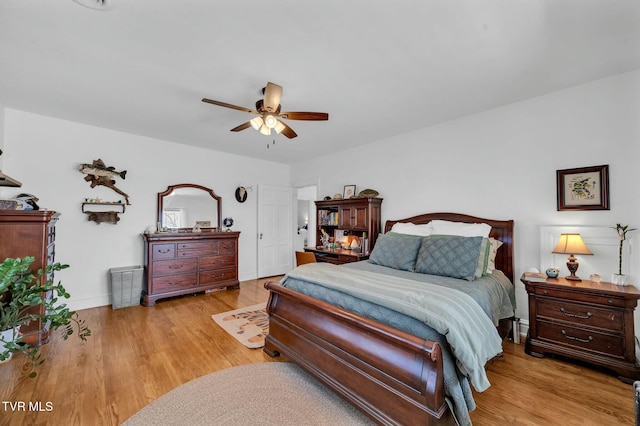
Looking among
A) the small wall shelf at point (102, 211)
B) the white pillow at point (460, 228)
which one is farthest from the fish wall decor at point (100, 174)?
the white pillow at point (460, 228)

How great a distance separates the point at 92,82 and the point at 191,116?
996mm

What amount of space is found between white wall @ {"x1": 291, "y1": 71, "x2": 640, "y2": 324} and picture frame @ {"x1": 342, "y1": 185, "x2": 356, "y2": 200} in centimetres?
66

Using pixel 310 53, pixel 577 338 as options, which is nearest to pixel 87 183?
pixel 310 53

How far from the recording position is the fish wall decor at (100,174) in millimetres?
3711

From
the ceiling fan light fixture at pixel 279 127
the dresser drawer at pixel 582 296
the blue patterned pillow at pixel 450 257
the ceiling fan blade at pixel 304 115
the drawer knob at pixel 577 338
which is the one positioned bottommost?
the drawer knob at pixel 577 338

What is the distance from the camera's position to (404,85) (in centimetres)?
261

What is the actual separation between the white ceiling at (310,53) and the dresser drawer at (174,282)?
2.36 meters

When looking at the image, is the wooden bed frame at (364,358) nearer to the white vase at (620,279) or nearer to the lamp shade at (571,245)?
the lamp shade at (571,245)

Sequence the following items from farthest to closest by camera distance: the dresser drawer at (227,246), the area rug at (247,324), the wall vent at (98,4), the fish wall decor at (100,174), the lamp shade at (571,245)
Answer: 1. the dresser drawer at (227,246)
2. the fish wall decor at (100,174)
3. the area rug at (247,324)
4. the lamp shade at (571,245)
5. the wall vent at (98,4)

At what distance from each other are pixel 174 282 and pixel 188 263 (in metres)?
0.34

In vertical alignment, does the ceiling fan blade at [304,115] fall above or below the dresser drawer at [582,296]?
above

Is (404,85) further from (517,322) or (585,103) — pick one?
(517,322)

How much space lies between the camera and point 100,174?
12.6ft

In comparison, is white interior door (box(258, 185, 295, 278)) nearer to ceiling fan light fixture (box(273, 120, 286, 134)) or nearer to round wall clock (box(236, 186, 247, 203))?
round wall clock (box(236, 186, 247, 203))
